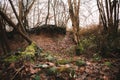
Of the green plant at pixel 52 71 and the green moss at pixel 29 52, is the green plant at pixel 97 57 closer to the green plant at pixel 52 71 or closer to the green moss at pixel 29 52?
the green moss at pixel 29 52

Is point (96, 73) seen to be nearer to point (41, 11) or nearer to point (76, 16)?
point (76, 16)

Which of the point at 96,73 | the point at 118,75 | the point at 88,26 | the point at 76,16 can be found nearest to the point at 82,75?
the point at 96,73

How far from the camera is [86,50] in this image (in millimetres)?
8906

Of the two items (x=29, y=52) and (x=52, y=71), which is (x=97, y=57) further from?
(x=52, y=71)

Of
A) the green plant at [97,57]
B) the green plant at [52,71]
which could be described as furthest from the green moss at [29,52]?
the green plant at [97,57]

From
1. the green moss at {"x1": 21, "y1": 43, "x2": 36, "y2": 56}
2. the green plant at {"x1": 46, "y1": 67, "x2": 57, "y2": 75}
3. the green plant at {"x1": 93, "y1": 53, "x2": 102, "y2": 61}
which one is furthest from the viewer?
the green plant at {"x1": 93, "y1": 53, "x2": 102, "y2": 61}

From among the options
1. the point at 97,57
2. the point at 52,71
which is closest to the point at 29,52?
the point at 52,71

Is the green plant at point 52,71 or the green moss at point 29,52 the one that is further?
the green moss at point 29,52

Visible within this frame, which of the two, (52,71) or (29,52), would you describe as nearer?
(52,71)

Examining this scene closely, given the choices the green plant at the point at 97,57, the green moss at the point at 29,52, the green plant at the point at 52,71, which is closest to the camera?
the green plant at the point at 52,71

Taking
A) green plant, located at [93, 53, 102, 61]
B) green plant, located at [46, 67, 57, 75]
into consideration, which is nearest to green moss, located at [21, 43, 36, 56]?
green plant, located at [46, 67, 57, 75]

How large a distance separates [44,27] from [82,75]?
10.00m

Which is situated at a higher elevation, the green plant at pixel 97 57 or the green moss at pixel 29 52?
the green moss at pixel 29 52

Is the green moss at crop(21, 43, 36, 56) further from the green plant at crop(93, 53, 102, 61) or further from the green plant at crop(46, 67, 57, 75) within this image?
the green plant at crop(93, 53, 102, 61)
